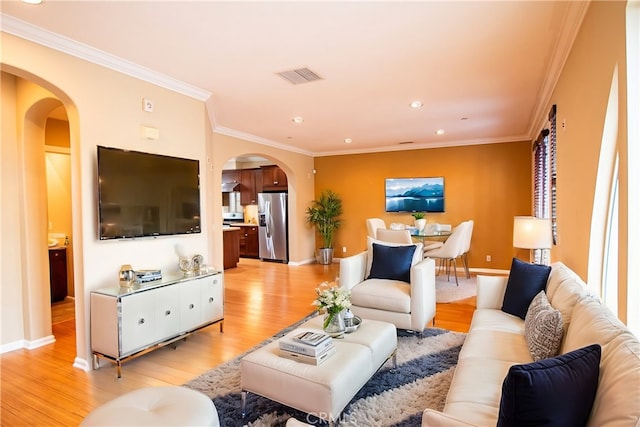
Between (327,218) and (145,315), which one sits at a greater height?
(327,218)

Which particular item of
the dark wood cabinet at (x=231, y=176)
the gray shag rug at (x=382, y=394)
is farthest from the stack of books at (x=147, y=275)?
the dark wood cabinet at (x=231, y=176)

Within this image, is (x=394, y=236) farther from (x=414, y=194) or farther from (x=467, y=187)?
(x=467, y=187)

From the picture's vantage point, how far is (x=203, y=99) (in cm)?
402

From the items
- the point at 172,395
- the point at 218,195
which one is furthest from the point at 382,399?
the point at 218,195

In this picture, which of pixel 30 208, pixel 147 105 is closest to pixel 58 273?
pixel 30 208

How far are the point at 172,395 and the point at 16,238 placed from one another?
9.33ft

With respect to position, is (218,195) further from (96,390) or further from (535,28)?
(535,28)

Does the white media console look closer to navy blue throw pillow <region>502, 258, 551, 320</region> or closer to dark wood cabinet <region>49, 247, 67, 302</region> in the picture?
dark wood cabinet <region>49, 247, 67, 302</region>

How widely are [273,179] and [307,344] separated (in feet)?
22.9

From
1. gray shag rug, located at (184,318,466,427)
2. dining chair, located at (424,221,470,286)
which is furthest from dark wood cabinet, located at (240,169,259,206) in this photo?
gray shag rug, located at (184,318,466,427)

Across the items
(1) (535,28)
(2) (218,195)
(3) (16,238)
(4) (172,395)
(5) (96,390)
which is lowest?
(5) (96,390)

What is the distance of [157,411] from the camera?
165 centimetres

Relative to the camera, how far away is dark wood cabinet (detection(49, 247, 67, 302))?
4.87 meters

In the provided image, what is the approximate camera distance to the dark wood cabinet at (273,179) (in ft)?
28.6
